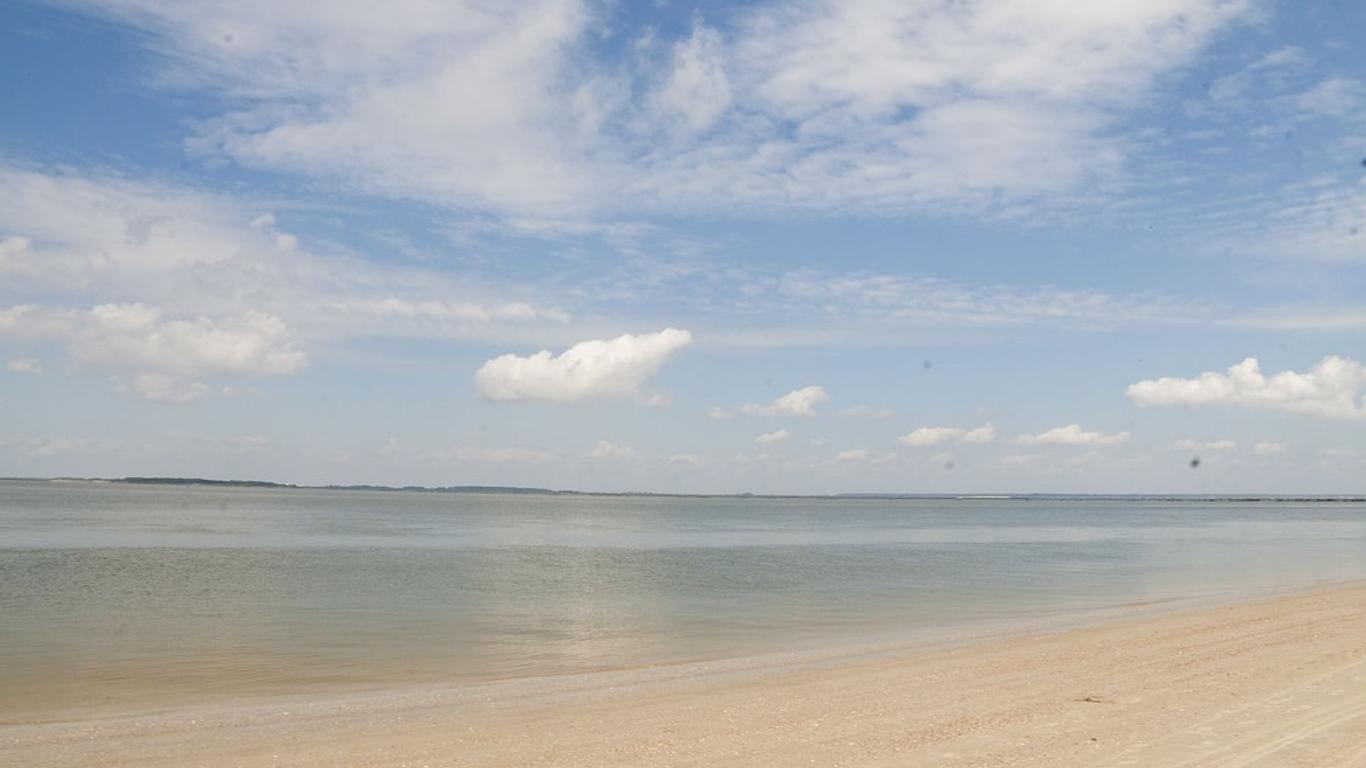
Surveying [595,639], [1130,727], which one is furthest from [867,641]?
[1130,727]

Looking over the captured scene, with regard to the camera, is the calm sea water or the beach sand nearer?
the beach sand

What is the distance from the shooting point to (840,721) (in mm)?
12281

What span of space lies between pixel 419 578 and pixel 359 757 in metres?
27.7

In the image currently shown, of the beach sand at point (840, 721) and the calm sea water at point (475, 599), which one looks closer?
the beach sand at point (840, 721)

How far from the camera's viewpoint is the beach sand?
10500 mm

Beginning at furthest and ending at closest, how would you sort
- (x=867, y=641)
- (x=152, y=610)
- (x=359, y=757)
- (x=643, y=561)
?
(x=643, y=561), (x=152, y=610), (x=867, y=641), (x=359, y=757)

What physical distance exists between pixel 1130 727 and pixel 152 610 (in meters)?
23.9

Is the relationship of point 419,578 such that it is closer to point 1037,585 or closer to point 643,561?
point 643,561

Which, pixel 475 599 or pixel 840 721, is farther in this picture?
pixel 475 599

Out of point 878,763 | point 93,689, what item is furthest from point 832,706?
point 93,689

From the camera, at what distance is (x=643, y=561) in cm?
4919

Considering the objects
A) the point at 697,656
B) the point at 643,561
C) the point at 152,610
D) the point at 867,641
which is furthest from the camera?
the point at 643,561

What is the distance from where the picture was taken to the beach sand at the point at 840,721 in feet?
34.4

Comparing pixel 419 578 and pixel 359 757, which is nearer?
pixel 359 757
